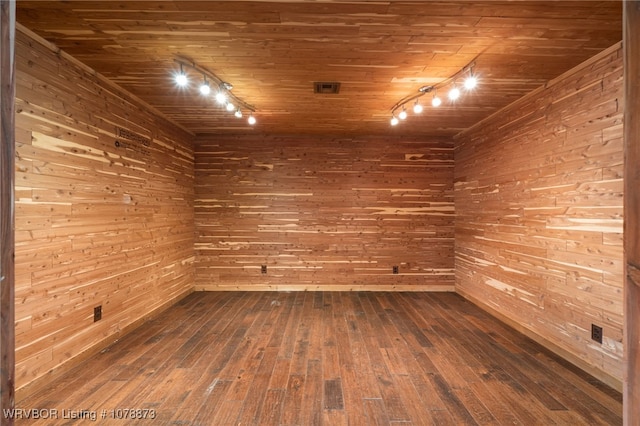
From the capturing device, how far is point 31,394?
2.21 m

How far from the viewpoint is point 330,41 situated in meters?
2.28

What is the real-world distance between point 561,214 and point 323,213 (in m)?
3.33

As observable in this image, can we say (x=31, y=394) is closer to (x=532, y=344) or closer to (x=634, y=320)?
(x=634, y=320)

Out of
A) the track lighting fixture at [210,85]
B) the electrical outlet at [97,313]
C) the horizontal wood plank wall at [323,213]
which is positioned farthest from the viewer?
the horizontal wood plank wall at [323,213]

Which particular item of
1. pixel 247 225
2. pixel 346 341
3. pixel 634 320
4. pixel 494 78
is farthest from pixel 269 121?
pixel 634 320

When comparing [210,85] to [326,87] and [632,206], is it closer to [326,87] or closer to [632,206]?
[326,87]

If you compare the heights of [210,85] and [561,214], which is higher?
[210,85]

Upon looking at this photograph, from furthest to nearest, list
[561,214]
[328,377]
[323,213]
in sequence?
[323,213] < [561,214] < [328,377]

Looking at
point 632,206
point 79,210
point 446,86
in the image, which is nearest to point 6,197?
point 632,206

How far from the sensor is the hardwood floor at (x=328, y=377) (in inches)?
79.8

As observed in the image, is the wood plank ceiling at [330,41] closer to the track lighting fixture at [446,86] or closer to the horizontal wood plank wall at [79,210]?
the track lighting fixture at [446,86]

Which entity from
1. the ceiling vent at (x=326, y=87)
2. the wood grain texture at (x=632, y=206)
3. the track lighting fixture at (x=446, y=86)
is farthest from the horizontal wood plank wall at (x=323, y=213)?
the wood grain texture at (x=632, y=206)

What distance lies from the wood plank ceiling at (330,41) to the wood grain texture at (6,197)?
1.40 meters

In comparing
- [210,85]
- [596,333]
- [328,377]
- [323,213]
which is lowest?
[328,377]
